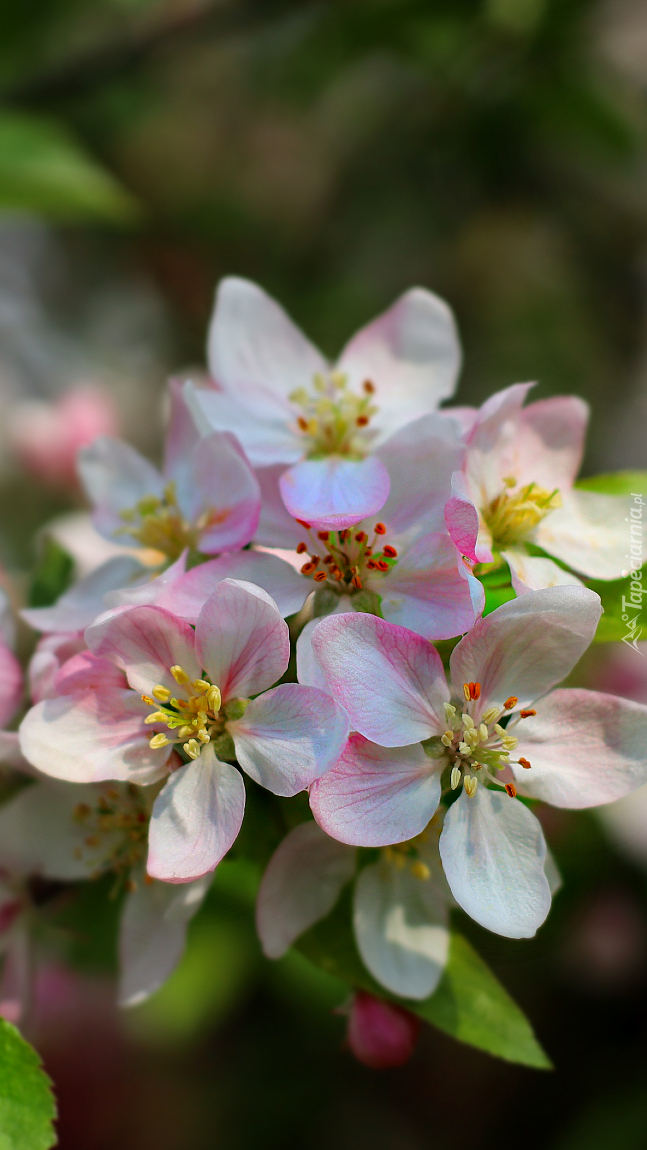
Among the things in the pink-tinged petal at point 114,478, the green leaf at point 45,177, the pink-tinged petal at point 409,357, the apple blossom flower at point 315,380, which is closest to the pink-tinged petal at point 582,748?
the apple blossom flower at point 315,380

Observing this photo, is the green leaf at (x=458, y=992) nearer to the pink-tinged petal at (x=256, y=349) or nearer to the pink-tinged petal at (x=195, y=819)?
the pink-tinged petal at (x=195, y=819)

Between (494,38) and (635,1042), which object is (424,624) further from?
(494,38)

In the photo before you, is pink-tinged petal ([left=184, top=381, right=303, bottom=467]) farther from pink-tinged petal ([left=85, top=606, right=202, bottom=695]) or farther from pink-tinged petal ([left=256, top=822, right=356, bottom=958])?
pink-tinged petal ([left=256, top=822, right=356, bottom=958])

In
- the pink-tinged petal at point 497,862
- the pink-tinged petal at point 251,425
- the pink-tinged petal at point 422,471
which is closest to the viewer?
the pink-tinged petal at point 497,862

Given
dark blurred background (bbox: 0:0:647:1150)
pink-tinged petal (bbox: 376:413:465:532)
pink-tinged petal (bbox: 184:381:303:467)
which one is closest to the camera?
pink-tinged petal (bbox: 376:413:465:532)

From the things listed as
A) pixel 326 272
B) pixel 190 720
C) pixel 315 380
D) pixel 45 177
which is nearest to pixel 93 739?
pixel 190 720

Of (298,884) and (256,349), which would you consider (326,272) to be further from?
(298,884)

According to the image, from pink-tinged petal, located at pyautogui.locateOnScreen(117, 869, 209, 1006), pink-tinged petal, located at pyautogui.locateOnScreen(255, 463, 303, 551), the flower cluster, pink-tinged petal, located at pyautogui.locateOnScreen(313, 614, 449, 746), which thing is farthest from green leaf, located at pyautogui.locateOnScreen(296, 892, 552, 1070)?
pink-tinged petal, located at pyautogui.locateOnScreen(255, 463, 303, 551)

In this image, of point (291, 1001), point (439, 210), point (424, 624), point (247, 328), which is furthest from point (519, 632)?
point (439, 210)
